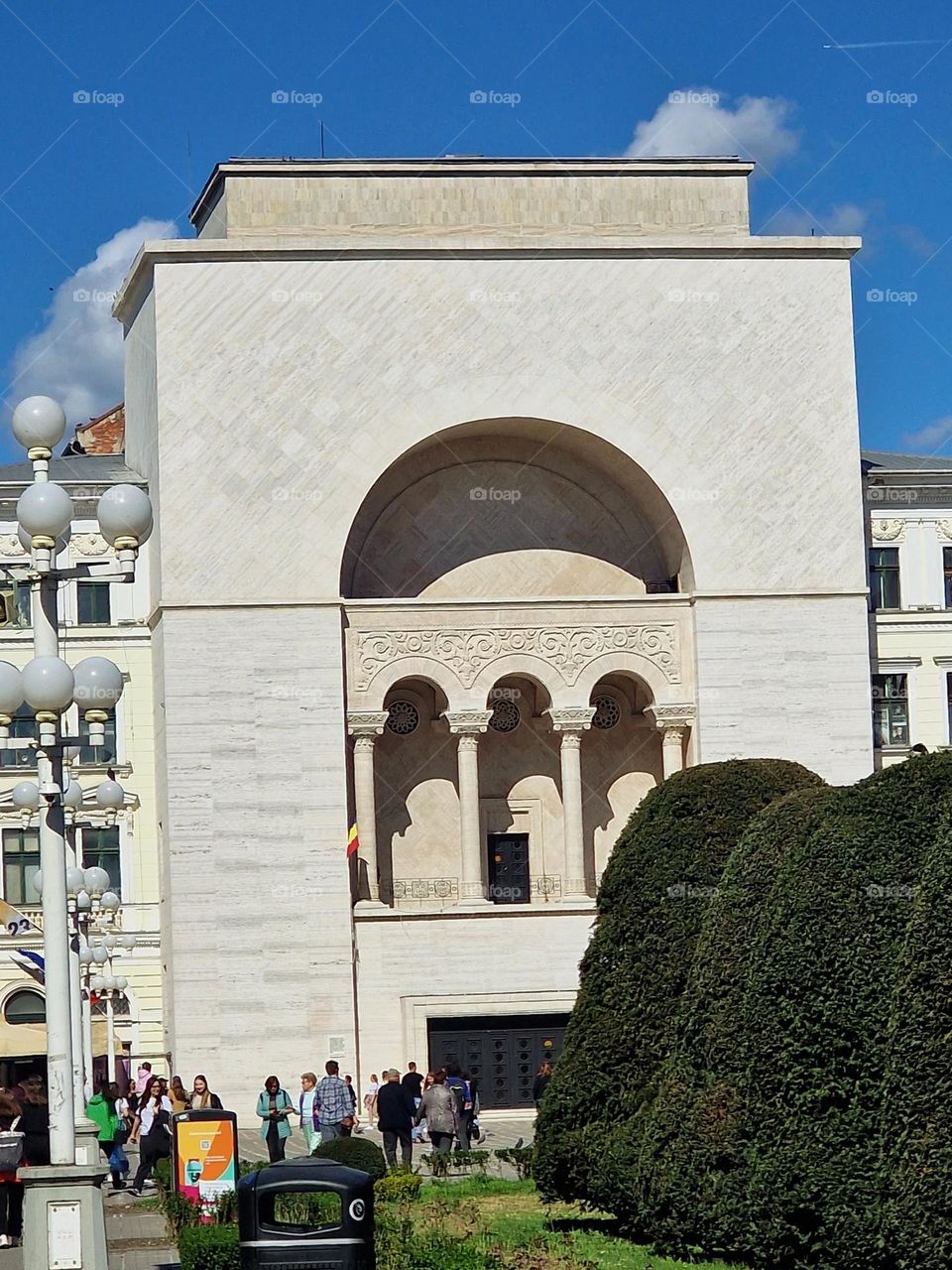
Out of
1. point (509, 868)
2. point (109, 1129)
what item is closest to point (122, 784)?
point (509, 868)

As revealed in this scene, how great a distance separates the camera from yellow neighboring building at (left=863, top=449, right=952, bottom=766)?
50000 mm


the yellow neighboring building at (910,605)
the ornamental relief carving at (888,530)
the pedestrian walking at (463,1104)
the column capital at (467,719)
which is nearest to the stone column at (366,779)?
the column capital at (467,719)

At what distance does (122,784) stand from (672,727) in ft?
42.1

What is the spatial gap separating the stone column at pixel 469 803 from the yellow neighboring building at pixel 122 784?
8.56 metres

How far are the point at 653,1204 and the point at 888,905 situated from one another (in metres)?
3.53

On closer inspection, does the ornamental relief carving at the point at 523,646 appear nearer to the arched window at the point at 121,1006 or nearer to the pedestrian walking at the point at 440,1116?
the arched window at the point at 121,1006

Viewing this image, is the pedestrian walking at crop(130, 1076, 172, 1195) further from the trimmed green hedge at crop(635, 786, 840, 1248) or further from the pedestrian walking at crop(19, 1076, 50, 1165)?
the trimmed green hedge at crop(635, 786, 840, 1248)

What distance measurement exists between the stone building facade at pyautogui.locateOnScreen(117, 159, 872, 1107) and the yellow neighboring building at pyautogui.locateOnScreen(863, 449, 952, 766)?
21.1ft

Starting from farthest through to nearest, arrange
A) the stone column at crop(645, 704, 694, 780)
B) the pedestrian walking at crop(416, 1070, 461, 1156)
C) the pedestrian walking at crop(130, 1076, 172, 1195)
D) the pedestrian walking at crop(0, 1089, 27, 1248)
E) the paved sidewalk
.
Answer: the stone column at crop(645, 704, 694, 780) → the pedestrian walking at crop(416, 1070, 461, 1156) → the pedestrian walking at crop(130, 1076, 172, 1195) → the pedestrian walking at crop(0, 1089, 27, 1248) → the paved sidewalk

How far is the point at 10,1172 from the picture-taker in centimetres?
2258

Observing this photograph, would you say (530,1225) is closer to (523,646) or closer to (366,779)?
(366,779)

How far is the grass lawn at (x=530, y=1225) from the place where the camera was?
19000mm

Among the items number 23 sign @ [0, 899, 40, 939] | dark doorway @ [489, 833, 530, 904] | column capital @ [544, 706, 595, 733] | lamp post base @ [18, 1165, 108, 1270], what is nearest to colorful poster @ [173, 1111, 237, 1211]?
lamp post base @ [18, 1165, 108, 1270]

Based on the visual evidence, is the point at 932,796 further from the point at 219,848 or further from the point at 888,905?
the point at 219,848
